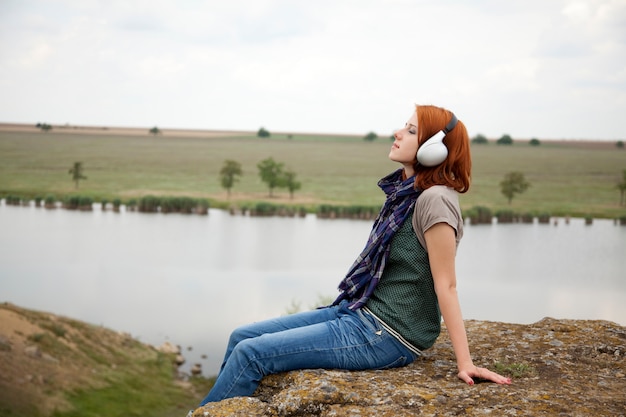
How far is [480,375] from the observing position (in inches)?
137

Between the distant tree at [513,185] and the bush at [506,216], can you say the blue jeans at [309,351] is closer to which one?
the bush at [506,216]

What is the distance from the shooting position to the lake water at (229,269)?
3528 centimetres

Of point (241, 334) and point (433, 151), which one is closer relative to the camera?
point (433, 151)

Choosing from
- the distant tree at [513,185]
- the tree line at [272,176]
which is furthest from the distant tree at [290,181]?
the distant tree at [513,185]

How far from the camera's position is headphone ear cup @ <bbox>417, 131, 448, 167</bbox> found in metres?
3.46

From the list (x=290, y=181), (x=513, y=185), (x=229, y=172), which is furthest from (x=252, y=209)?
(x=513, y=185)

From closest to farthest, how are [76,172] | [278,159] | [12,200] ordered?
[12,200] → [76,172] → [278,159]

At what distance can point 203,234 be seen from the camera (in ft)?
187

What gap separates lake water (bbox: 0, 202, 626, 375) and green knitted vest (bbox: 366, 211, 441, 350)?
23.5 metres

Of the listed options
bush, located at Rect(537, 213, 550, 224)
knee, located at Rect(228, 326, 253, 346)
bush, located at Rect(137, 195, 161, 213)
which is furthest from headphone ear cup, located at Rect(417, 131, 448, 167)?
bush, located at Rect(137, 195, 161, 213)

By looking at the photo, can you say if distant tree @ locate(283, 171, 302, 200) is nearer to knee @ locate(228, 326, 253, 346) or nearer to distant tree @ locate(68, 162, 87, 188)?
distant tree @ locate(68, 162, 87, 188)

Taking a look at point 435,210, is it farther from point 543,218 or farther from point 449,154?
point 543,218

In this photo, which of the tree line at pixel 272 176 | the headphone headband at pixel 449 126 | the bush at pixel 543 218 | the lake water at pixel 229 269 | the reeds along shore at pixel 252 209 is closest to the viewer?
the headphone headband at pixel 449 126

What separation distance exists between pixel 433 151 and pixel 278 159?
107728 mm
